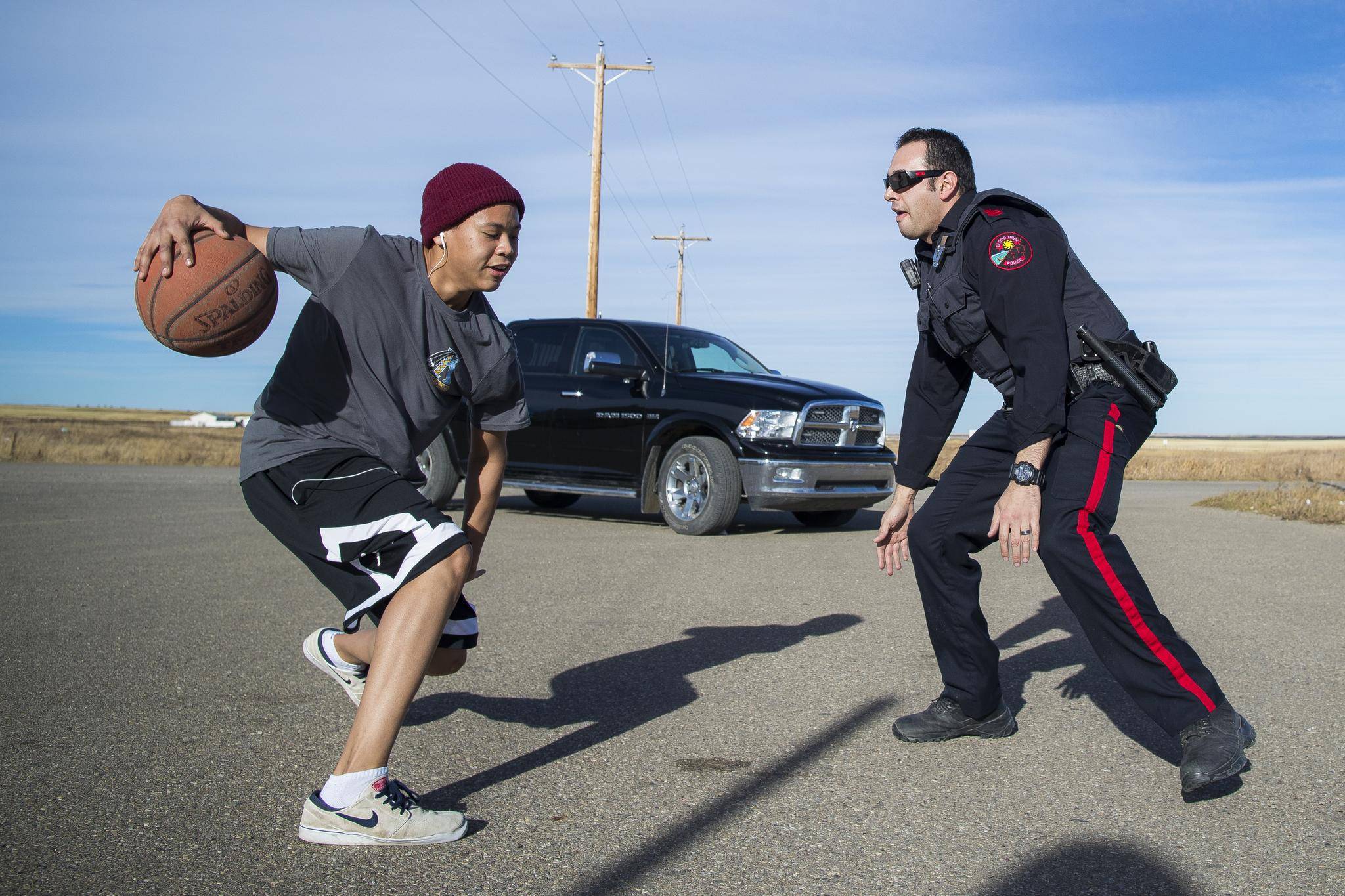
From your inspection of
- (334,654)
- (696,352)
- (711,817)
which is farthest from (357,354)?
(696,352)

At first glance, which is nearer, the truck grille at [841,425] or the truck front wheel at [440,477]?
the truck grille at [841,425]

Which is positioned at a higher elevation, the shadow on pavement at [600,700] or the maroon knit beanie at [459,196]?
the maroon knit beanie at [459,196]

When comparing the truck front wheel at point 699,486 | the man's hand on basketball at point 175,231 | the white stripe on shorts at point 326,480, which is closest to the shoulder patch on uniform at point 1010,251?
the white stripe on shorts at point 326,480

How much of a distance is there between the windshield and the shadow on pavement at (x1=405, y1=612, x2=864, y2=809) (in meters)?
5.90

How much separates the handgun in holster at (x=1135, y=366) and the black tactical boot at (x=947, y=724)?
3.95 feet

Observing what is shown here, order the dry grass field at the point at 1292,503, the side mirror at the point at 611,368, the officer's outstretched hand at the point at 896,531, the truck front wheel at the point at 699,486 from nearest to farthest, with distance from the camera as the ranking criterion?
the officer's outstretched hand at the point at 896,531
the truck front wheel at the point at 699,486
the side mirror at the point at 611,368
the dry grass field at the point at 1292,503

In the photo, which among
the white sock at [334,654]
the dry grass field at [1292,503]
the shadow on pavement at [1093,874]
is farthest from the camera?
the dry grass field at [1292,503]

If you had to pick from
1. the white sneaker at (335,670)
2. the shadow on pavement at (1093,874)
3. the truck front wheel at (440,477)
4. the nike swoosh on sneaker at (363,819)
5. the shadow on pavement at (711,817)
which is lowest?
the truck front wheel at (440,477)

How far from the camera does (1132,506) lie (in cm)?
1477

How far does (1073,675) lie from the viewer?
202 inches

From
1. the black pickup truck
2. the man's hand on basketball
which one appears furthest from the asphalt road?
the black pickup truck

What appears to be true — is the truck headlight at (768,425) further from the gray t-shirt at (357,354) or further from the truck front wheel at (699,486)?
the gray t-shirt at (357,354)

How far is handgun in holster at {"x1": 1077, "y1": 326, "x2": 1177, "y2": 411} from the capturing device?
139 inches

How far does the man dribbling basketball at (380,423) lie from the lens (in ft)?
9.75
